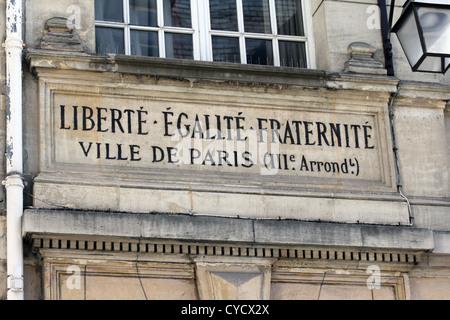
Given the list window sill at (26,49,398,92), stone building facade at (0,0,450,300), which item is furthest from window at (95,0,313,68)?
window sill at (26,49,398,92)

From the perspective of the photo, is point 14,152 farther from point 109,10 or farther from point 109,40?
point 109,10

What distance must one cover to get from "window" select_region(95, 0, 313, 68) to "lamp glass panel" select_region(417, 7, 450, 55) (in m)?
2.08

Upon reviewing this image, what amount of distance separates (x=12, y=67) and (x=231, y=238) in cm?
229

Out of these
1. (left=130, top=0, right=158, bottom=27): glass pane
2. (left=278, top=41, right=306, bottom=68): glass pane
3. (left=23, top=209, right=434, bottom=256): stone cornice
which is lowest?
(left=23, top=209, right=434, bottom=256): stone cornice

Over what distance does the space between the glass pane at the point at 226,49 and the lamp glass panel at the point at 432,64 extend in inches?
83.3

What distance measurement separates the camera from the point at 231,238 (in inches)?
409

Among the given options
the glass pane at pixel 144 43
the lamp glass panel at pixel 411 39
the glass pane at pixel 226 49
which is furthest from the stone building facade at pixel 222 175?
the lamp glass panel at pixel 411 39

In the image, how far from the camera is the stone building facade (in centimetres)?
1021

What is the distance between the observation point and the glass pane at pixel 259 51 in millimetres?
11852

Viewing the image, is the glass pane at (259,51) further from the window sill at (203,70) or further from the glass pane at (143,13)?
the glass pane at (143,13)

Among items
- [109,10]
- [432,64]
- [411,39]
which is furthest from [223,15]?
[432,64]

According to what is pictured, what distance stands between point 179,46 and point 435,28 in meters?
2.66

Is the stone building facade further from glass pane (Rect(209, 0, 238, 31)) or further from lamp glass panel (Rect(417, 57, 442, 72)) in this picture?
lamp glass panel (Rect(417, 57, 442, 72))
